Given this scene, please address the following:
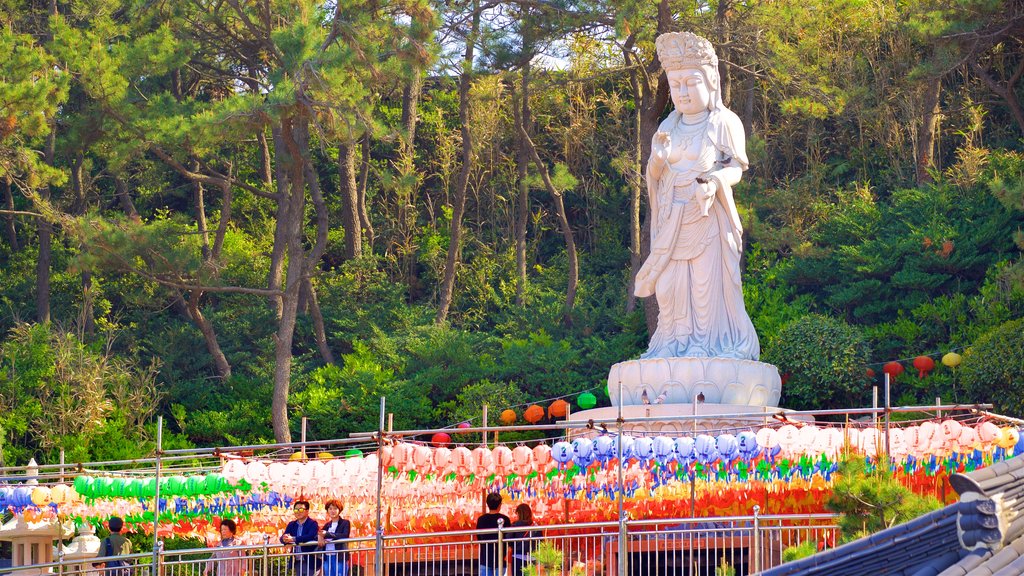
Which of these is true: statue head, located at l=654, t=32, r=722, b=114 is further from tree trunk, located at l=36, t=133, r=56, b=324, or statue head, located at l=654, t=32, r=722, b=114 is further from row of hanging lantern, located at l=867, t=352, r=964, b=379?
tree trunk, located at l=36, t=133, r=56, b=324

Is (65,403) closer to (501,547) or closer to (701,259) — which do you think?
(701,259)

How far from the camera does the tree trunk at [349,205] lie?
25.8m

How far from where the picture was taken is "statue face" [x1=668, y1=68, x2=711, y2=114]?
17.2 metres

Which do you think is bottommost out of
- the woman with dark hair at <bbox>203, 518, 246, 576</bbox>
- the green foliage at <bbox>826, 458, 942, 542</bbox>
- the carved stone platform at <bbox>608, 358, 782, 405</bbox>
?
the woman with dark hair at <bbox>203, 518, 246, 576</bbox>

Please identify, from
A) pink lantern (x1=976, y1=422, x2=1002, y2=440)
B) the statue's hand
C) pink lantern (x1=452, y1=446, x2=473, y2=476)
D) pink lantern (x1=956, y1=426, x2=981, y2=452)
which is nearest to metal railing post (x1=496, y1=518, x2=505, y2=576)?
pink lantern (x1=452, y1=446, x2=473, y2=476)

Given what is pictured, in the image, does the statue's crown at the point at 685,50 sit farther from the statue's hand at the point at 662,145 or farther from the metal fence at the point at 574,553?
the metal fence at the point at 574,553

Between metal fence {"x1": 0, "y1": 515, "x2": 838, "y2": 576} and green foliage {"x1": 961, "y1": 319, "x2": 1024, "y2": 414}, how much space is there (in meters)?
6.27

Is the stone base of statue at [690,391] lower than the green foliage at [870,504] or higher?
higher

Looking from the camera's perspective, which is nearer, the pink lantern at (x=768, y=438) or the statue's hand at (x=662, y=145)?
the pink lantern at (x=768, y=438)

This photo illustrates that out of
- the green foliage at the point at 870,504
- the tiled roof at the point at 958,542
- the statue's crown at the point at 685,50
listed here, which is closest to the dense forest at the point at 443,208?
the statue's crown at the point at 685,50

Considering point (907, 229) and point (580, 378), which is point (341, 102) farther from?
point (907, 229)

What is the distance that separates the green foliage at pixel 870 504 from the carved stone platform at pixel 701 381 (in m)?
4.67

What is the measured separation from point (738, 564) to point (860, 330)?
906 cm

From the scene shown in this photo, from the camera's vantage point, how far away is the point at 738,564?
43.2ft
